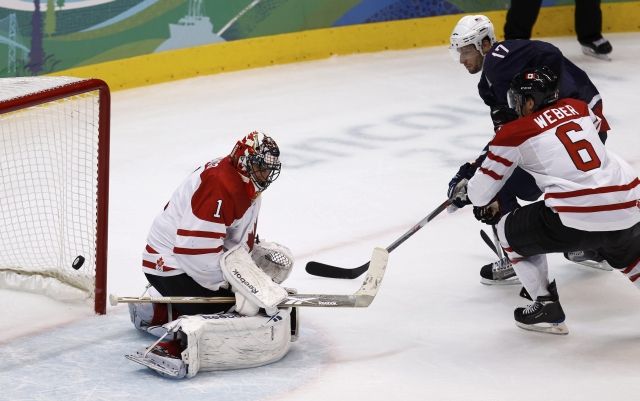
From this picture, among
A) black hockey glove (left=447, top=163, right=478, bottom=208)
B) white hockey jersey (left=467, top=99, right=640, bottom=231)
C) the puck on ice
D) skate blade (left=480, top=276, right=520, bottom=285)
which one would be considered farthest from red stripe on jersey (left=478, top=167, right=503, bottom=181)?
the puck on ice

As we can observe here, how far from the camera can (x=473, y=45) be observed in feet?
13.5

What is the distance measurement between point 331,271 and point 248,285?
0.93 metres

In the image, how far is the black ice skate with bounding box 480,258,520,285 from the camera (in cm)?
416

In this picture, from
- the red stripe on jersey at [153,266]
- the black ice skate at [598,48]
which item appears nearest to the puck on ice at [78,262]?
the red stripe on jersey at [153,266]

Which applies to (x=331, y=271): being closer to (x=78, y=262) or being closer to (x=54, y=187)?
(x=78, y=262)

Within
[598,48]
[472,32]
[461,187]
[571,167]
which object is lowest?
[598,48]

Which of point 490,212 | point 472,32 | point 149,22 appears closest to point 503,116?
point 472,32

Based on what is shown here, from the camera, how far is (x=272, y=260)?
369 cm

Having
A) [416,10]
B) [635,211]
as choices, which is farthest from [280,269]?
[416,10]

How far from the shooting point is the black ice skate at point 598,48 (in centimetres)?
725

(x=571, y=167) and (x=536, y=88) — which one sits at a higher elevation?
→ (x=536, y=88)

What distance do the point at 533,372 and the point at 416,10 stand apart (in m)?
4.41

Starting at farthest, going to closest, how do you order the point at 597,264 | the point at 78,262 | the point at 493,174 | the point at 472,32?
1. the point at 597,264
2. the point at 472,32
3. the point at 78,262
4. the point at 493,174

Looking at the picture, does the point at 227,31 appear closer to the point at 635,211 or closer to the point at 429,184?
the point at 429,184
